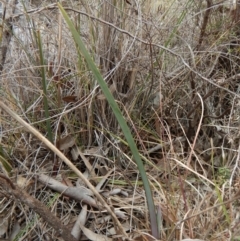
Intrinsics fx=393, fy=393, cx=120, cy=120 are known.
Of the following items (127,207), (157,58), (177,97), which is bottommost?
(127,207)

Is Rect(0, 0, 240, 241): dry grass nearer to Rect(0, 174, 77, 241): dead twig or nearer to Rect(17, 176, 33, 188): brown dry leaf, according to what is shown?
Rect(17, 176, 33, 188): brown dry leaf

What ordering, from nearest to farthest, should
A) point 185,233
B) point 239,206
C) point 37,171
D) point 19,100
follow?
point 185,233 → point 239,206 → point 37,171 → point 19,100

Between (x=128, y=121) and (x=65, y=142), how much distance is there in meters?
0.22

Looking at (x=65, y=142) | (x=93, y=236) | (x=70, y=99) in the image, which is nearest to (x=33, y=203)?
(x=93, y=236)

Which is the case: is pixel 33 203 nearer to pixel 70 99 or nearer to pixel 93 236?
pixel 93 236

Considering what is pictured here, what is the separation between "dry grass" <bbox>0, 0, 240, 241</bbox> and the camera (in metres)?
1.09

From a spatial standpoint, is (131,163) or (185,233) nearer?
(185,233)

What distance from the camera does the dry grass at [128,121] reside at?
1.09 metres

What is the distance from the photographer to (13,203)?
114cm

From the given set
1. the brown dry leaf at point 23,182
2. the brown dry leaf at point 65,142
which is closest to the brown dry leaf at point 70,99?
the brown dry leaf at point 65,142

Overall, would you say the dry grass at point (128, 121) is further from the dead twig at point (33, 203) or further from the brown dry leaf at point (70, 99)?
the dead twig at point (33, 203)

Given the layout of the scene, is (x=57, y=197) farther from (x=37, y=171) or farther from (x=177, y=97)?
(x=177, y=97)

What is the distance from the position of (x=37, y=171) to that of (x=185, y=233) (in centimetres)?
50

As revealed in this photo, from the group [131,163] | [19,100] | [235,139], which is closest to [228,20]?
[235,139]
